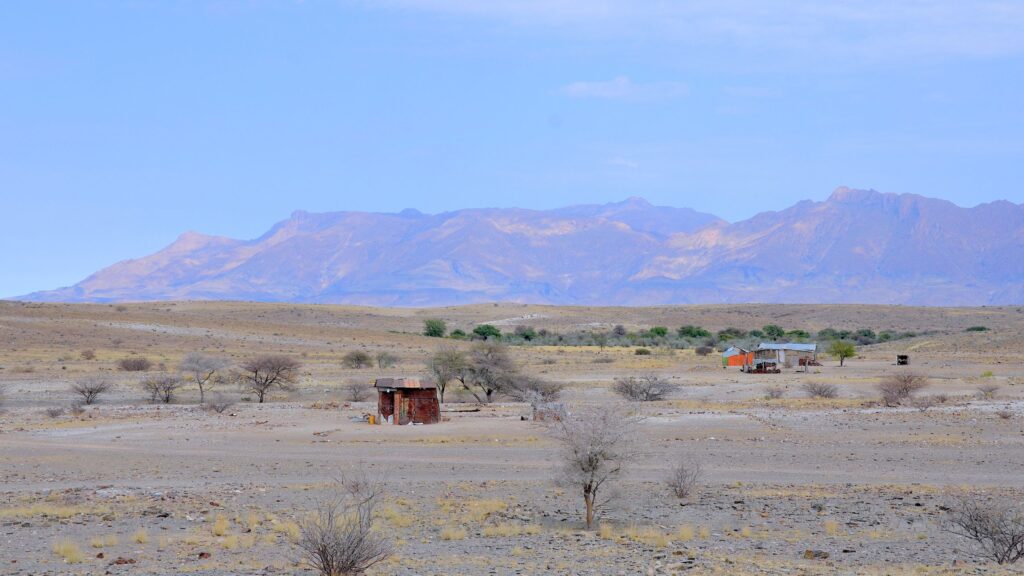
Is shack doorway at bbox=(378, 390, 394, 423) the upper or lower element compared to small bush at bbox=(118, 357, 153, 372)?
lower

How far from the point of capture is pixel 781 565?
14.5m

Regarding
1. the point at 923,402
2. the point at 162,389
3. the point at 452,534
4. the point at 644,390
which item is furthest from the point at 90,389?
the point at 923,402

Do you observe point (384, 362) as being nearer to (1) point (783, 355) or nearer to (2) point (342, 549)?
(1) point (783, 355)

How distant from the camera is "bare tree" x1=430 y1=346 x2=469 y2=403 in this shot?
4462 centimetres

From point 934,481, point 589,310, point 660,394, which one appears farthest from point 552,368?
point 589,310

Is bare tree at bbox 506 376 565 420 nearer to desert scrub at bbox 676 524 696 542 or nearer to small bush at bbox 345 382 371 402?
small bush at bbox 345 382 371 402

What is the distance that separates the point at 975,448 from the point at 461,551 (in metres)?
16.5

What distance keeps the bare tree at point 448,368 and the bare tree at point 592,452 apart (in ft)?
85.7

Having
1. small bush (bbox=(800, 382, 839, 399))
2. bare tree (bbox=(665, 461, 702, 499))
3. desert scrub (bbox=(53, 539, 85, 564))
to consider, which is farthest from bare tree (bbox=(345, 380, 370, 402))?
desert scrub (bbox=(53, 539, 85, 564))

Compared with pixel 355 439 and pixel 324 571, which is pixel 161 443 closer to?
pixel 355 439

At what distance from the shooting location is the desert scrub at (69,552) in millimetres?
15062

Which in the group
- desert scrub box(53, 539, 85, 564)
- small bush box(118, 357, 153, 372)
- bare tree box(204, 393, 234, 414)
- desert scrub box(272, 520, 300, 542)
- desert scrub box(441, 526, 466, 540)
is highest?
small bush box(118, 357, 153, 372)

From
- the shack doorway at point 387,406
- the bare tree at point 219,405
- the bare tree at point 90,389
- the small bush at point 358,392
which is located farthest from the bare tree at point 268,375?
the shack doorway at point 387,406

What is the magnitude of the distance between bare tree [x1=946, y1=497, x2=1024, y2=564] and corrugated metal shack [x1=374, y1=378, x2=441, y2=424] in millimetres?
21006
